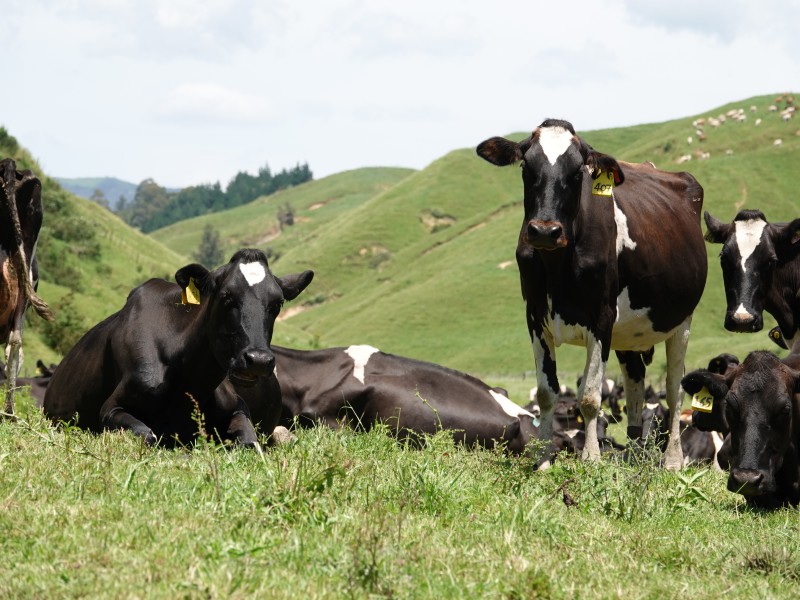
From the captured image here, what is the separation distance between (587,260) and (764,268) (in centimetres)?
378

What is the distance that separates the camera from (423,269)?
117312 mm

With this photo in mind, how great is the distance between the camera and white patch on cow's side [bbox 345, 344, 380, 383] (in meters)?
→ 13.5

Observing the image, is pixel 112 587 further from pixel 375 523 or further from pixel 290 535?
pixel 375 523

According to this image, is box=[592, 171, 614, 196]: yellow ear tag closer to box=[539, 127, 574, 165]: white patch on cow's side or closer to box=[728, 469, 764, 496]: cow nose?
box=[539, 127, 574, 165]: white patch on cow's side

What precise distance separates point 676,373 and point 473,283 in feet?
294

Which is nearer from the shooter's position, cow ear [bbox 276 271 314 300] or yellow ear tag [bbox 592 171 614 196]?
yellow ear tag [bbox 592 171 614 196]

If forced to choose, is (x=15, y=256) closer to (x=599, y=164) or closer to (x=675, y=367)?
(x=599, y=164)

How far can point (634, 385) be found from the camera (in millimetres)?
12883

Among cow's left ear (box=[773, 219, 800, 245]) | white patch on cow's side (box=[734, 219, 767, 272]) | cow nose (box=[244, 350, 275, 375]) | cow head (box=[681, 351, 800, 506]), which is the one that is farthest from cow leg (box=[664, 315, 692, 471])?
cow nose (box=[244, 350, 275, 375])

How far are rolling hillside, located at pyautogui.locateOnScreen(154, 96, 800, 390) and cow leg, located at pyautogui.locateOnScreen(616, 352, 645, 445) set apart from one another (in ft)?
129

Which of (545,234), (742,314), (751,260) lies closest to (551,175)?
(545,234)

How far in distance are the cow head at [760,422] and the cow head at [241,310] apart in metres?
3.91

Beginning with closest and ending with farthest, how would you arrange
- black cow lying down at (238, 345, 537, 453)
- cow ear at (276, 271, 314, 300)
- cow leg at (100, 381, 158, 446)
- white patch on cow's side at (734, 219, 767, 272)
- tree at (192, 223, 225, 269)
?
1. cow leg at (100, 381, 158, 446)
2. cow ear at (276, 271, 314, 300)
3. white patch on cow's side at (734, 219, 767, 272)
4. black cow lying down at (238, 345, 537, 453)
5. tree at (192, 223, 225, 269)

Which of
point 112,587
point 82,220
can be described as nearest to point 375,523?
point 112,587
